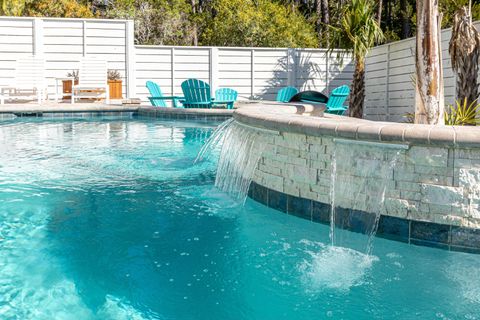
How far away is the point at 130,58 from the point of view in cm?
1631

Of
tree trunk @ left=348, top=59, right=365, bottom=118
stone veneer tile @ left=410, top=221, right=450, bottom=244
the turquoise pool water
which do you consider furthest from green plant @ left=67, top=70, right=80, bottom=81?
stone veneer tile @ left=410, top=221, right=450, bottom=244

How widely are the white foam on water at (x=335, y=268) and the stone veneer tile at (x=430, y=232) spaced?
15.6 inches

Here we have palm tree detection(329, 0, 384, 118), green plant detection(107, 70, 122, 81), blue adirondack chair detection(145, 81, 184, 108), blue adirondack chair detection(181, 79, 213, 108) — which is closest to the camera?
palm tree detection(329, 0, 384, 118)

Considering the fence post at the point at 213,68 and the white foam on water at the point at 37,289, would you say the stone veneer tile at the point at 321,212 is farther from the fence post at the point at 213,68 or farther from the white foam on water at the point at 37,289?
the fence post at the point at 213,68

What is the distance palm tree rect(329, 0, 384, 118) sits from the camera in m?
12.5

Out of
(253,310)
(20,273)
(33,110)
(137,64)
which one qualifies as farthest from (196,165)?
(137,64)

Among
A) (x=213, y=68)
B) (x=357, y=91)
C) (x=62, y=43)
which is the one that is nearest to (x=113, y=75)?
(x=62, y=43)

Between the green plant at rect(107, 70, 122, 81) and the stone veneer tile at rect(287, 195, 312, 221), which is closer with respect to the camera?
the stone veneer tile at rect(287, 195, 312, 221)

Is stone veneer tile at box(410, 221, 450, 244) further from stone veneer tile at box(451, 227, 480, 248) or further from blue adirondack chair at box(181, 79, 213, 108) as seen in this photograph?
blue adirondack chair at box(181, 79, 213, 108)

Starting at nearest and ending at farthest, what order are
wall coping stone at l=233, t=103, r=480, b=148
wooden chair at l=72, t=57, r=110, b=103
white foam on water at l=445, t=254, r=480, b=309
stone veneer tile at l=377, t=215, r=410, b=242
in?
white foam on water at l=445, t=254, r=480, b=309
wall coping stone at l=233, t=103, r=480, b=148
stone veneer tile at l=377, t=215, r=410, b=242
wooden chair at l=72, t=57, r=110, b=103

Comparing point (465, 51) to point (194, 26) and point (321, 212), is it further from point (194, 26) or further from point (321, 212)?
point (194, 26)

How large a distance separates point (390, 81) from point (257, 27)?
7205mm

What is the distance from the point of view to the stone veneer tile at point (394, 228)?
3.76m

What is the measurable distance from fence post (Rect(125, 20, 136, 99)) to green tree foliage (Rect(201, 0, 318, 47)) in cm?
492
